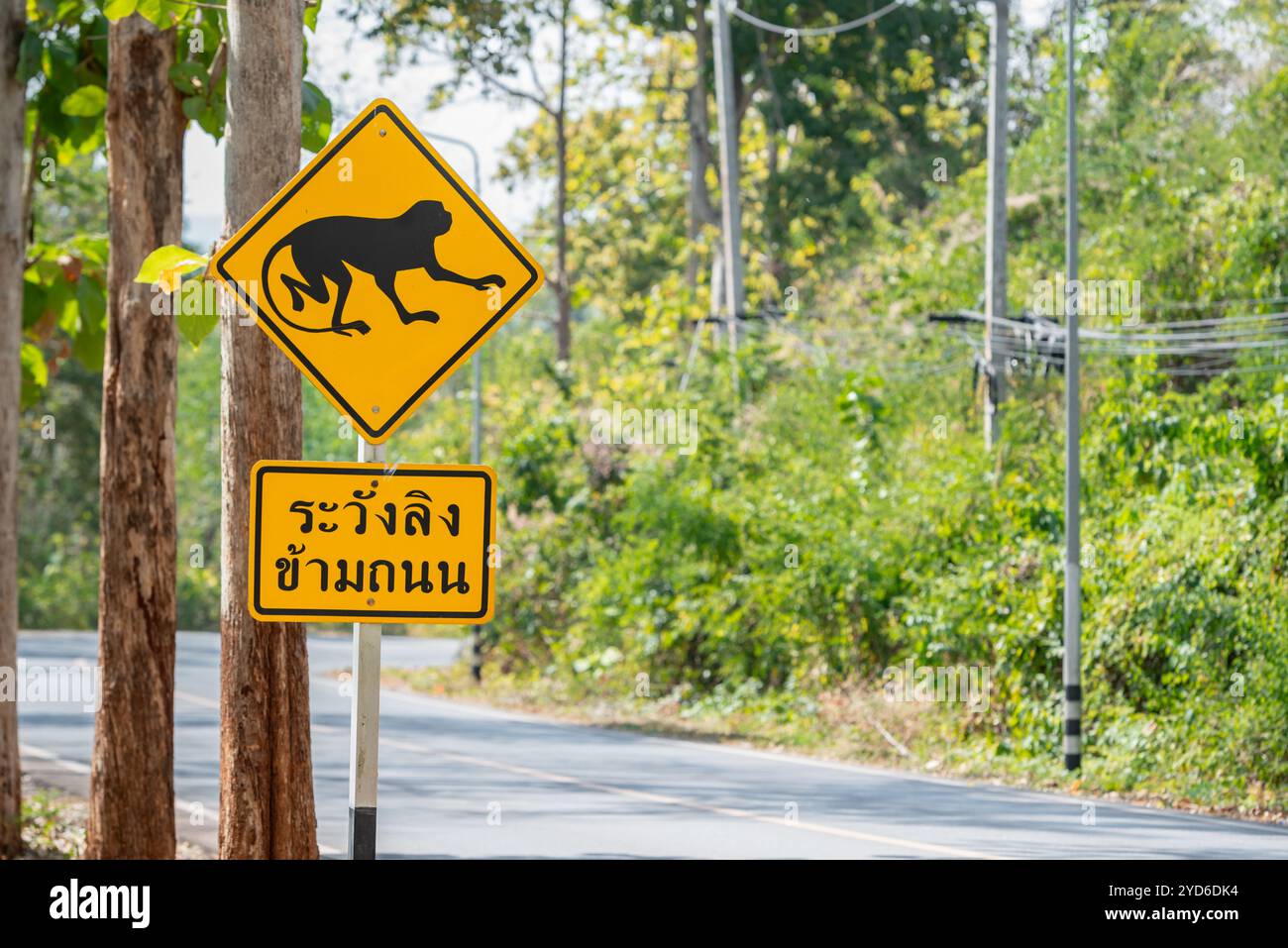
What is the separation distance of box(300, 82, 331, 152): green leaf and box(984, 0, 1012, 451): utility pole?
47.1 feet

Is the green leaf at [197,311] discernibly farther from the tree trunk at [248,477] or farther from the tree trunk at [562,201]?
the tree trunk at [562,201]

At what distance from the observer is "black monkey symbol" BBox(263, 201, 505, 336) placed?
211 inches

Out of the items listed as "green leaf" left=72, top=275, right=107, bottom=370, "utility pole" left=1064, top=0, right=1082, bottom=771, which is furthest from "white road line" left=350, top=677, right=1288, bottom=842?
"green leaf" left=72, top=275, right=107, bottom=370

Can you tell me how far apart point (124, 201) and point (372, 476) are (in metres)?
5.26

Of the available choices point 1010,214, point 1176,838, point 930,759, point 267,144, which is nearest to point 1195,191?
point 1010,214

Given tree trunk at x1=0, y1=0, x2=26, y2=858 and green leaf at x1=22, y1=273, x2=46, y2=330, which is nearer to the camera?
tree trunk at x1=0, y1=0, x2=26, y2=858

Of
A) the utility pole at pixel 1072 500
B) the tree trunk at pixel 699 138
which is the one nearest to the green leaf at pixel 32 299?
the utility pole at pixel 1072 500

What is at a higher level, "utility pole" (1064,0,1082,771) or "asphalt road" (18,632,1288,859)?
"utility pole" (1064,0,1082,771)

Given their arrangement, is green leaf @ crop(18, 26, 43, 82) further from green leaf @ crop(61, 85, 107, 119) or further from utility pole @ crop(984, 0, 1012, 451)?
utility pole @ crop(984, 0, 1012, 451)

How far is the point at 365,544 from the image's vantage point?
5.25m

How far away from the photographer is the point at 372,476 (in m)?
5.28

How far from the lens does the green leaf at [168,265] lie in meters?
6.48

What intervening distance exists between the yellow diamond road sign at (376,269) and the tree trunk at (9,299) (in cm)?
616

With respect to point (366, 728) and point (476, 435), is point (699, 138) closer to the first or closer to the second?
point (476, 435)
